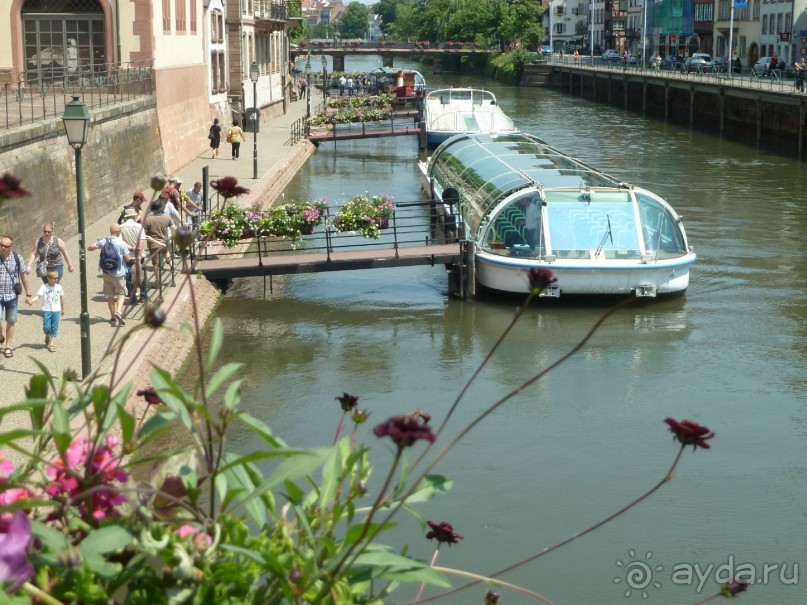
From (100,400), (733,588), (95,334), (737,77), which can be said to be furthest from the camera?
(737,77)

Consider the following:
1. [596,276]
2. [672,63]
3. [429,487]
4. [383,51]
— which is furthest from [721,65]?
[429,487]

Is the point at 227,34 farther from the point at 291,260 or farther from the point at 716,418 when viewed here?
the point at 716,418

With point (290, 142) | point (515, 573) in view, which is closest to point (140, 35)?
point (290, 142)

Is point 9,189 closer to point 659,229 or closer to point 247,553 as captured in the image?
point 247,553

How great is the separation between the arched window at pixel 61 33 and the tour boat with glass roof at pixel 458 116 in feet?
48.2

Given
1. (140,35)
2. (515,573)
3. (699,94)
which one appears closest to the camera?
(515,573)

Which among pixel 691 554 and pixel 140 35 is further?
pixel 140 35

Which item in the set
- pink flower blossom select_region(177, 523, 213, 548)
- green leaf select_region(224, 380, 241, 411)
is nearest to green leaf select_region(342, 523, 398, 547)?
pink flower blossom select_region(177, 523, 213, 548)

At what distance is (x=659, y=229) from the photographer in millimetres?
18203

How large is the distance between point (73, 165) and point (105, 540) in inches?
792

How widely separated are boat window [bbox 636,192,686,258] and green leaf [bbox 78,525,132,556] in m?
15.7

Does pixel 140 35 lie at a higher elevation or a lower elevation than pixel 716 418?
higher

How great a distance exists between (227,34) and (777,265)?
29.9 metres

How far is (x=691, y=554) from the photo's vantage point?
9.80m
